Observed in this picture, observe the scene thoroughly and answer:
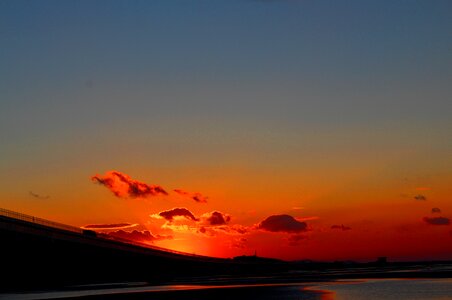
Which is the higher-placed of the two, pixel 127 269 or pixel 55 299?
pixel 127 269

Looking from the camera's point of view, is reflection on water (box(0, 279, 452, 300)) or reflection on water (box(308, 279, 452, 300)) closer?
reflection on water (box(308, 279, 452, 300))

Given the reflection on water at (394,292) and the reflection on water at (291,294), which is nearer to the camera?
the reflection on water at (394,292)

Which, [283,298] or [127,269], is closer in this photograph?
[283,298]

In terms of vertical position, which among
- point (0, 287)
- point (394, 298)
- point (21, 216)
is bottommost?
point (394, 298)

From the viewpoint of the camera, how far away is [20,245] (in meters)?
96.9

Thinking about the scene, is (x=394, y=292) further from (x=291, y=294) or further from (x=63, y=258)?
(x=63, y=258)

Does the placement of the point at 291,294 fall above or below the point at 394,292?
above

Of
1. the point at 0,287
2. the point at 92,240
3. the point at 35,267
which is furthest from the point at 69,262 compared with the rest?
the point at 0,287

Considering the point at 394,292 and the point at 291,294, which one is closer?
the point at 394,292

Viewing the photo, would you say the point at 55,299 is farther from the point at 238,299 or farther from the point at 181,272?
the point at 181,272

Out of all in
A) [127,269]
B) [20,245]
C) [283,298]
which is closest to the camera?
[283,298]

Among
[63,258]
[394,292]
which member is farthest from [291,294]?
[63,258]

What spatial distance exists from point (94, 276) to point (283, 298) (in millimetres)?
75730

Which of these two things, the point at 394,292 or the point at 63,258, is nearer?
the point at 394,292
